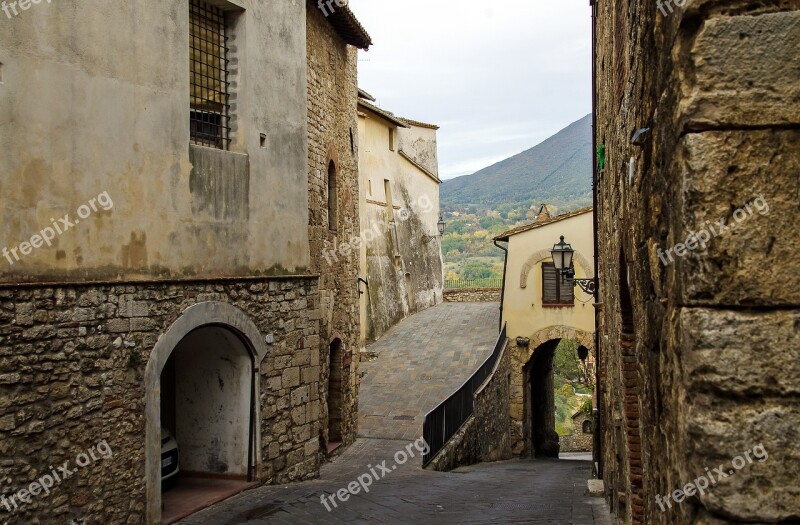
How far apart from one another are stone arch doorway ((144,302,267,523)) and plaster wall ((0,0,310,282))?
984mm

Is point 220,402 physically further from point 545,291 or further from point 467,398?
point 545,291

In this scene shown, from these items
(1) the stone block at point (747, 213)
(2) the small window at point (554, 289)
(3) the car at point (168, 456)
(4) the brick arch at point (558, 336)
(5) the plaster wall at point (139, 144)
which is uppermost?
(5) the plaster wall at point (139, 144)

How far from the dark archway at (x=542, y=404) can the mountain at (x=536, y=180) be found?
62.2 m

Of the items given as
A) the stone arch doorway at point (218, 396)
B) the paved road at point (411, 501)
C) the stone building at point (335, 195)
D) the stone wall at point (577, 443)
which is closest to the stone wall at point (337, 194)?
the stone building at point (335, 195)

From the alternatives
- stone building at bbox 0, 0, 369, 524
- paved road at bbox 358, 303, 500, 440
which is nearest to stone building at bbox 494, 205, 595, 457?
paved road at bbox 358, 303, 500, 440

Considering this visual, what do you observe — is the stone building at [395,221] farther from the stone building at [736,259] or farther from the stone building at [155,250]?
the stone building at [736,259]

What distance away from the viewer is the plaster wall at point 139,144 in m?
6.46

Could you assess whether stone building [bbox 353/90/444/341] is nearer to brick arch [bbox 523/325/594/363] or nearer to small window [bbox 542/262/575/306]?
brick arch [bbox 523/325/594/363]

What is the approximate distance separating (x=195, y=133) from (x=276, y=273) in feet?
7.01

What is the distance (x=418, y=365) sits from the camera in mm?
20891

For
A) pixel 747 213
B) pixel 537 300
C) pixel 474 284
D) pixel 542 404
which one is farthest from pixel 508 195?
pixel 747 213

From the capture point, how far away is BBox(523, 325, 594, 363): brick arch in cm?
2089

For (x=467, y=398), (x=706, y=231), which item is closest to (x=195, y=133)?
(x=706, y=231)

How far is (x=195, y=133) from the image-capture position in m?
8.80
